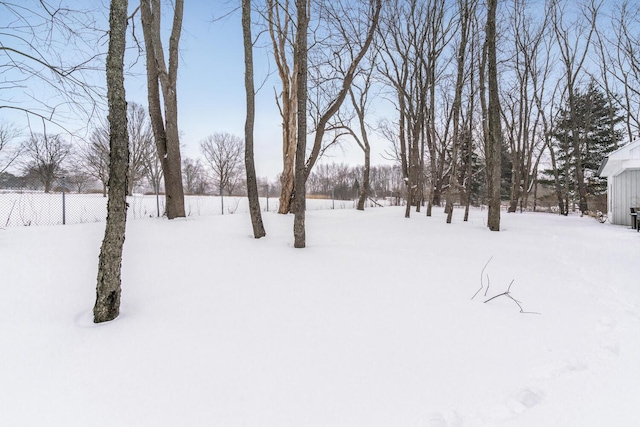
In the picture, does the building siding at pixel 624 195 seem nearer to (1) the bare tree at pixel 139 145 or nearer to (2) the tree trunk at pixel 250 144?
(2) the tree trunk at pixel 250 144

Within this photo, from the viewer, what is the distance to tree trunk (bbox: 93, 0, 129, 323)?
2.21 m

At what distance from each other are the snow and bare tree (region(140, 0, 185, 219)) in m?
3.16

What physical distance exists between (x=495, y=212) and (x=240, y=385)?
23.6ft

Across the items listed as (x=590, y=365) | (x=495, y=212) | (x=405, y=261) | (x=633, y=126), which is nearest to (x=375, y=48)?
(x=495, y=212)

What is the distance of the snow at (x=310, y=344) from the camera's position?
1449mm

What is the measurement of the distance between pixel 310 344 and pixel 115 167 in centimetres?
207

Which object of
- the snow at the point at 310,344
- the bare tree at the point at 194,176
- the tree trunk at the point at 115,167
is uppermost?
the bare tree at the point at 194,176

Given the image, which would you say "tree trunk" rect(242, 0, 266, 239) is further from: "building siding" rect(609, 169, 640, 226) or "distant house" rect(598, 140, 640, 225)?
"building siding" rect(609, 169, 640, 226)

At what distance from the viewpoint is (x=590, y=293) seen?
305 cm

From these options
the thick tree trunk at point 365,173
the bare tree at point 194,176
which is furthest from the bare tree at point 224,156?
the thick tree trunk at point 365,173

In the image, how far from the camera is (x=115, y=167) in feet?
7.32

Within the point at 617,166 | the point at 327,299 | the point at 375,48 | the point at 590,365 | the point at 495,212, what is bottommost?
the point at 590,365

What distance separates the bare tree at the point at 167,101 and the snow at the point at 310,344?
10.4ft

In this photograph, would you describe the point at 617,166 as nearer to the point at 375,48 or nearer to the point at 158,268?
the point at 375,48
